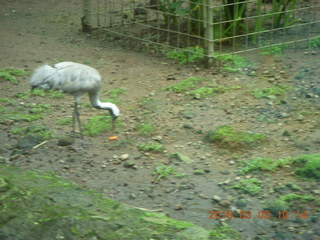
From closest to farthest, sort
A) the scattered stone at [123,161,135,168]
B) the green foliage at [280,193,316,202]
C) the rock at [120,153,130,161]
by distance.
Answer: the green foliage at [280,193,316,202], the scattered stone at [123,161,135,168], the rock at [120,153,130,161]

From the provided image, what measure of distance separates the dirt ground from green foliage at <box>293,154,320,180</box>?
0.29 feet

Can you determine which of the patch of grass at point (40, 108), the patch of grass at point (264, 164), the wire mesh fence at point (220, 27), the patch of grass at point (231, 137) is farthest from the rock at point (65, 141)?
the wire mesh fence at point (220, 27)

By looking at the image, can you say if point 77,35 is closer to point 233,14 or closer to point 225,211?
point 233,14

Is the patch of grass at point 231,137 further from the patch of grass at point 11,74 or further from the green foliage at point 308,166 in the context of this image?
the patch of grass at point 11,74

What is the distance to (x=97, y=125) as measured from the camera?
233 inches

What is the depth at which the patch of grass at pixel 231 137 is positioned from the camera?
529 cm

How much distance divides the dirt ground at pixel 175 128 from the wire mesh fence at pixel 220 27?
33 centimetres

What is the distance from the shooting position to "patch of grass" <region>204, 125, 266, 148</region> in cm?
529

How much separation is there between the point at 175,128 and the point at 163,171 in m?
0.95

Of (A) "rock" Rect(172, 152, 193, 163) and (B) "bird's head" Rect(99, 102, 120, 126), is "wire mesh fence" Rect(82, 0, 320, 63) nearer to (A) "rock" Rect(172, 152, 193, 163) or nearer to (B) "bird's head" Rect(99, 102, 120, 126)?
(B) "bird's head" Rect(99, 102, 120, 126)

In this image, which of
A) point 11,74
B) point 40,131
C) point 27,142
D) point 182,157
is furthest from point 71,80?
point 11,74

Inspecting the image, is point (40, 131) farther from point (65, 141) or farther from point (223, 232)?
point (223, 232)

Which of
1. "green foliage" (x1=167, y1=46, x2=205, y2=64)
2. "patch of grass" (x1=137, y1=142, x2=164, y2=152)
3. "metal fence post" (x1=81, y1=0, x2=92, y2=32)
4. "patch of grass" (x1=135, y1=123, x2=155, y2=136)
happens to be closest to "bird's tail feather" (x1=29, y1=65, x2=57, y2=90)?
"patch of grass" (x1=135, y1=123, x2=155, y2=136)

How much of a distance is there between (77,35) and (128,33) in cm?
84
